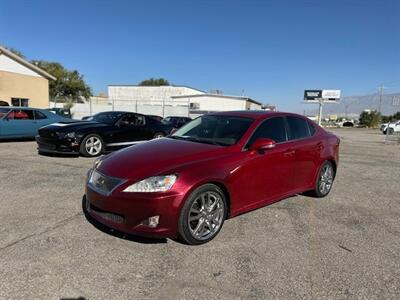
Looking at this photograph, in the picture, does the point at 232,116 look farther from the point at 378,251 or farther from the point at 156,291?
the point at 156,291

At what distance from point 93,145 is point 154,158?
6038mm

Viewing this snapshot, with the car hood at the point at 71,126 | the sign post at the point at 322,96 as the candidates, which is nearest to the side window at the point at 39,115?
the car hood at the point at 71,126

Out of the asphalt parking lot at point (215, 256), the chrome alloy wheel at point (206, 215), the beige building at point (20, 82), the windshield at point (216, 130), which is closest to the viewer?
the asphalt parking lot at point (215, 256)

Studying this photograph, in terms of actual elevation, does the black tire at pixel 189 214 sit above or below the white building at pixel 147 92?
below

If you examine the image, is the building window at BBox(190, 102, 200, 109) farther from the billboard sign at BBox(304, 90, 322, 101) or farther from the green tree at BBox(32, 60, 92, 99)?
the billboard sign at BBox(304, 90, 322, 101)

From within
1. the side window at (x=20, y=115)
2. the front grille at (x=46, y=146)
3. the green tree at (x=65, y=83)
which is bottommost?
the front grille at (x=46, y=146)

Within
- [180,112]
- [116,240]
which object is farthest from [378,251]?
[180,112]

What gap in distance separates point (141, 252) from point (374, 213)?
3738 millimetres

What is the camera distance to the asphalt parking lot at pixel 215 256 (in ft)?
9.46

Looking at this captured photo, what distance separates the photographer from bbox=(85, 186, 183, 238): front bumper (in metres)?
3.41

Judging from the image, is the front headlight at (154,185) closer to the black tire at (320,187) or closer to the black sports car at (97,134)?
the black tire at (320,187)

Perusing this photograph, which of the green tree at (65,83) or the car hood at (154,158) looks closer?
the car hood at (154,158)

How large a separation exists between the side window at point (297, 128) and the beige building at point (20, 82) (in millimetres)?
23778

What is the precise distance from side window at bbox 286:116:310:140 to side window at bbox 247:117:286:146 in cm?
19
